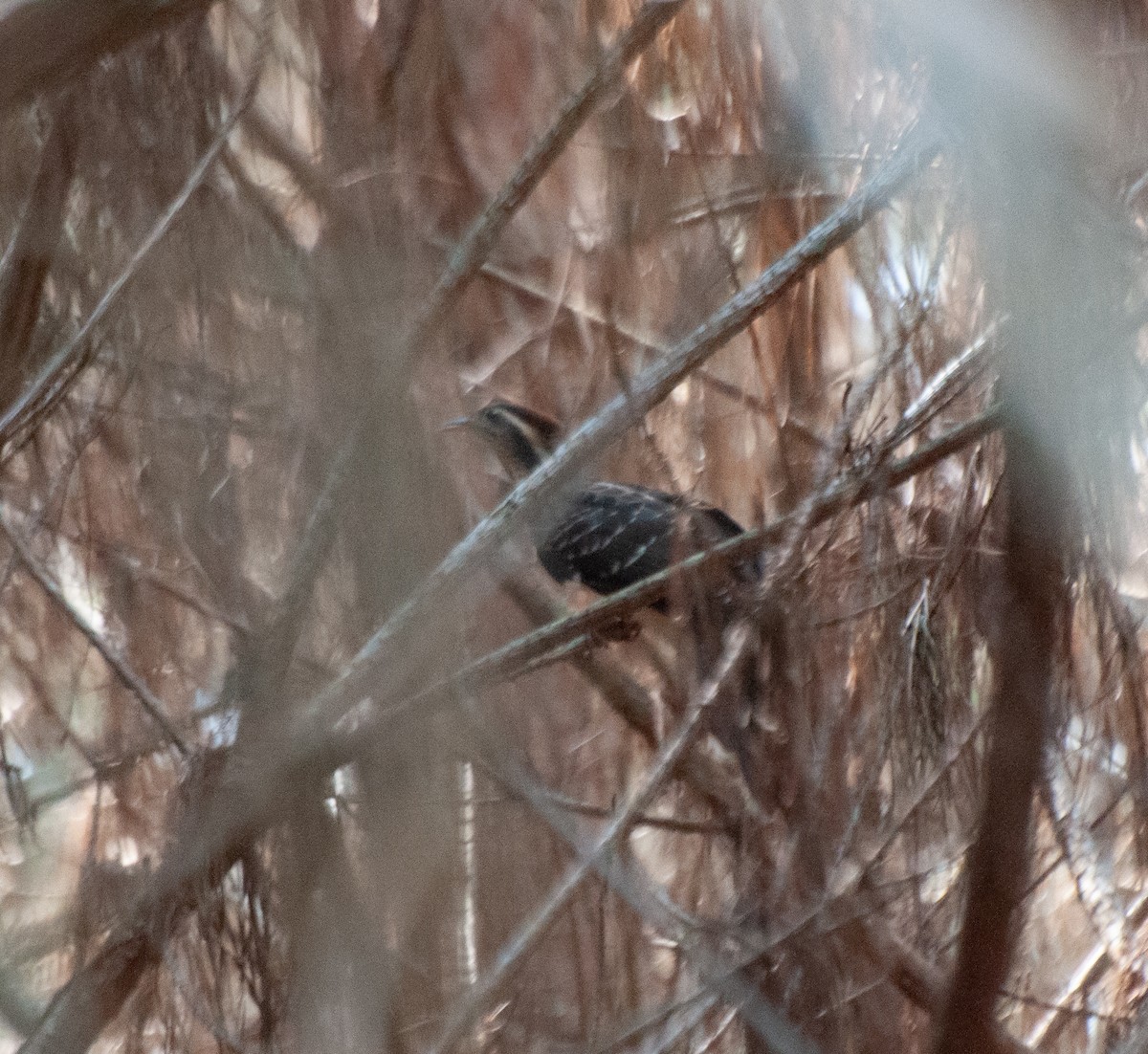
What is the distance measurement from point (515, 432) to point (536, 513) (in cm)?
105

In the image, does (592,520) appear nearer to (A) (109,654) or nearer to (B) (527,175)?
(B) (527,175)

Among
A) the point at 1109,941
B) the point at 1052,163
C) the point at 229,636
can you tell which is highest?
the point at 229,636

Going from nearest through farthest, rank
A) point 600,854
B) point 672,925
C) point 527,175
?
point 600,854 < point 672,925 < point 527,175

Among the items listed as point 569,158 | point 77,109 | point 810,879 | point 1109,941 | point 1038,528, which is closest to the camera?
point 1038,528

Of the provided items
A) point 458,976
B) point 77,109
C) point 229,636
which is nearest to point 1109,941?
point 458,976

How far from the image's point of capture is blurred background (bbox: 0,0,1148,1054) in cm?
192

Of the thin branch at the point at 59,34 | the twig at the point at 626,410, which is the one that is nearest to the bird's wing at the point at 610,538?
the twig at the point at 626,410

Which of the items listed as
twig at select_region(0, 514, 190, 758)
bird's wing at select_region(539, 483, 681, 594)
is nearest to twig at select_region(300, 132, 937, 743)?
twig at select_region(0, 514, 190, 758)

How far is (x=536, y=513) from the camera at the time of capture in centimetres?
281

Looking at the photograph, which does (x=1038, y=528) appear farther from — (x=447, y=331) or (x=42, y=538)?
(x=447, y=331)

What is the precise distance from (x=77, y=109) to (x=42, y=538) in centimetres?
86

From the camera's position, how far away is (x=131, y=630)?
9.86ft

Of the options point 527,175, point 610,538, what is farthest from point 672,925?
point 610,538

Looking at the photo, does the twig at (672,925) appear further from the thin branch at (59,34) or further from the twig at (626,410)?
the thin branch at (59,34)
